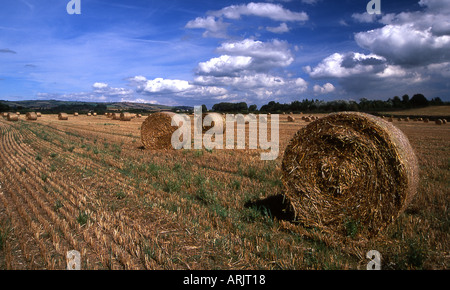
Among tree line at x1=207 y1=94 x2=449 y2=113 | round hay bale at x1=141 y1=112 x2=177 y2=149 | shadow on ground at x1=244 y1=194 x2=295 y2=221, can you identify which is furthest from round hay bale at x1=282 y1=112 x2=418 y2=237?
tree line at x1=207 y1=94 x2=449 y2=113

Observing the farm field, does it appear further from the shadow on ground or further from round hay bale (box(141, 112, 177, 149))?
round hay bale (box(141, 112, 177, 149))

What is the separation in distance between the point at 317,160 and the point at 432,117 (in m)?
46.0

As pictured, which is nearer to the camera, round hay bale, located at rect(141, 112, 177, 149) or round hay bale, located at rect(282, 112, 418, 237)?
round hay bale, located at rect(282, 112, 418, 237)

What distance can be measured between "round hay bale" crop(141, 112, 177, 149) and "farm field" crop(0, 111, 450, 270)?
564 centimetres

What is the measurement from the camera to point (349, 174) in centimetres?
512

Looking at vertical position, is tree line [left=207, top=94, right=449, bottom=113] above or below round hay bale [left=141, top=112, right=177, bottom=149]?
above

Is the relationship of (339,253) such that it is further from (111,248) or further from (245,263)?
(111,248)

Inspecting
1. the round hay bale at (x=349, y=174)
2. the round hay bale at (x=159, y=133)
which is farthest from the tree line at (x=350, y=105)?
the round hay bale at (x=349, y=174)

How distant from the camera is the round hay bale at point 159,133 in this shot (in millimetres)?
14477

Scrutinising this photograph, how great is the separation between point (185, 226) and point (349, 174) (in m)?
2.86

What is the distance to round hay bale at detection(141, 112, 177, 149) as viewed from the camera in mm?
14477

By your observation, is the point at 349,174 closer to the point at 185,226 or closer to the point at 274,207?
the point at 274,207

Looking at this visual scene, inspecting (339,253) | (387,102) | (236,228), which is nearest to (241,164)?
(236,228)

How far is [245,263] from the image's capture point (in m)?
3.90
